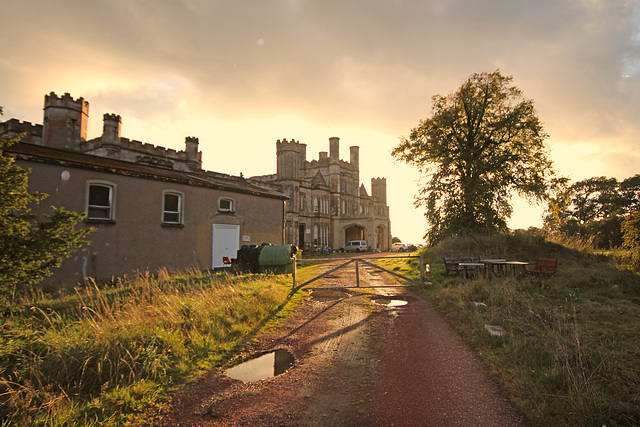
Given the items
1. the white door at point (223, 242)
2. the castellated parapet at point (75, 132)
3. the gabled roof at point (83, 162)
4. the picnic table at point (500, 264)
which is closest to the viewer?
the picnic table at point (500, 264)

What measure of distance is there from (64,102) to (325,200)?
3241 cm

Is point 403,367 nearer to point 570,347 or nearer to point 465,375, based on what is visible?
point 465,375

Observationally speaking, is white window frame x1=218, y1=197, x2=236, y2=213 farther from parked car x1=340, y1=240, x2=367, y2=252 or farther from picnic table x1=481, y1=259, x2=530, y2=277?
parked car x1=340, y1=240, x2=367, y2=252

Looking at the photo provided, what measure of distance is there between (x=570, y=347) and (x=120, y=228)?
16.1 meters

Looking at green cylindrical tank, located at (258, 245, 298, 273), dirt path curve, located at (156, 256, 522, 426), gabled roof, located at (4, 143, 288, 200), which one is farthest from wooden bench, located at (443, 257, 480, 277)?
gabled roof, located at (4, 143, 288, 200)

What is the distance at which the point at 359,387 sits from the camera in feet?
15.6

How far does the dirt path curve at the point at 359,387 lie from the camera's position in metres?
3.99

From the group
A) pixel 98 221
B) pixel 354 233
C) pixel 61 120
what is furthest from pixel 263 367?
pixel 354 233

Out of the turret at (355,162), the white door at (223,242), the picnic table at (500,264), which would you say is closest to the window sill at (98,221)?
the white door at (223,242)

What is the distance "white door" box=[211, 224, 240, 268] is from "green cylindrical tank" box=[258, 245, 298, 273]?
4.35 m

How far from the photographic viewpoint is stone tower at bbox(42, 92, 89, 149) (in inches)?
1032

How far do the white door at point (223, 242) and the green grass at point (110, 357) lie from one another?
11.1 m

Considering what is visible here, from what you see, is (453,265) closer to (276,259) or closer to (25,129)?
(276,259)

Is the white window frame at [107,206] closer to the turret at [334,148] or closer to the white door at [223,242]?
the white door at [223,242]
